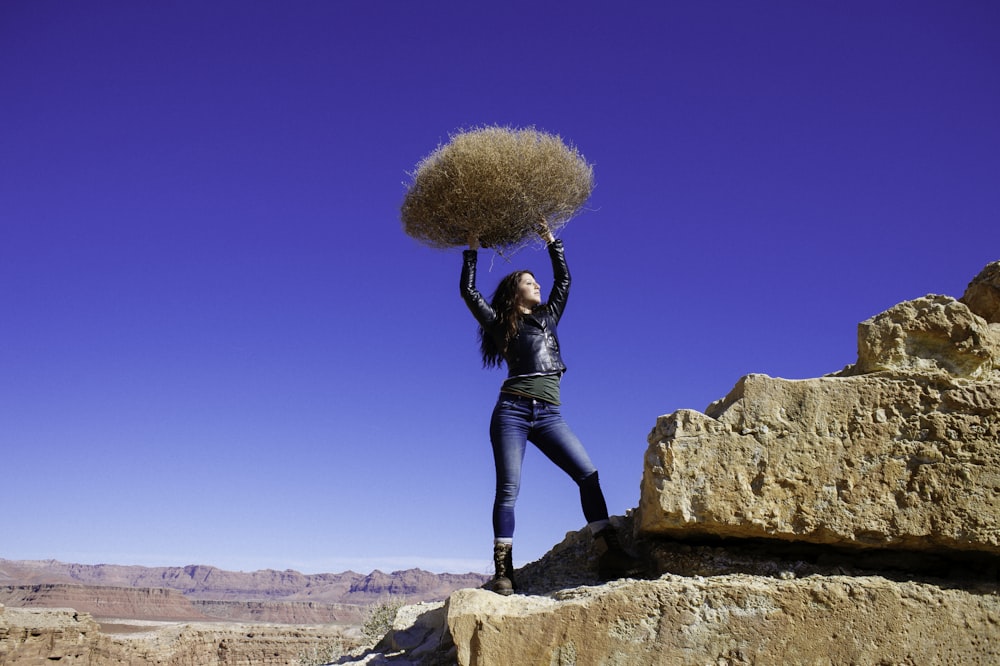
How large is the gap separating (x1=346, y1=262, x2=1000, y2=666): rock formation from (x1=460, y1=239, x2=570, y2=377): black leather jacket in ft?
3.12

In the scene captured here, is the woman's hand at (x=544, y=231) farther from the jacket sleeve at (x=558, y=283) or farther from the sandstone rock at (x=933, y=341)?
the sandstone rock at (x=933, y=341)

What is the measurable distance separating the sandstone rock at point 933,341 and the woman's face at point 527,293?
1.78 metres

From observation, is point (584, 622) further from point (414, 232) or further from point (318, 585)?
point (318, 585)

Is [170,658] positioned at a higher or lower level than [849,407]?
lower

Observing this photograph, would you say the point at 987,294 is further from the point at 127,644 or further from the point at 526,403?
the point at 127,644

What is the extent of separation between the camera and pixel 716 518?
129 inches

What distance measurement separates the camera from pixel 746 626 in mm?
3066

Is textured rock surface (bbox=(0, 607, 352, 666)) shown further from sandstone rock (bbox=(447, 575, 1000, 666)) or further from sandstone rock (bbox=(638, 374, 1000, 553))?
sandstone rock (bbox=(638, 374, 1000, 553))

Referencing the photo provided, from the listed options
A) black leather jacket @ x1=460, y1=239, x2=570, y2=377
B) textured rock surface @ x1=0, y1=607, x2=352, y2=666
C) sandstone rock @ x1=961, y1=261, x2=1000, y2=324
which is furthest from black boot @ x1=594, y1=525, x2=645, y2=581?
textured rock surface @ x1=0, y1=607, x2=352, y2=666

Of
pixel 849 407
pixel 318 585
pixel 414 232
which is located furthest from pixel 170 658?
pixel 318 585

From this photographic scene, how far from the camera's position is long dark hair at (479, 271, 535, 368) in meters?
4.40

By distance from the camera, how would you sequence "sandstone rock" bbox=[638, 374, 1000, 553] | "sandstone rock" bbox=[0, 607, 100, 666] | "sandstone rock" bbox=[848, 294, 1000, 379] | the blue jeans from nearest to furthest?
"sandstone rock" bbox=[638, 374, 1000, 553]
"sandstone rock" bbox=[848, 294, 1000, 379]
the blue jeans
"sandstone rock" bbox=[0, 607, 100, 666]

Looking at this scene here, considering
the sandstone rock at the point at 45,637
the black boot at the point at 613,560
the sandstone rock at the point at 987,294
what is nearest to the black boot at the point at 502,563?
the black boot at the point at 613,560

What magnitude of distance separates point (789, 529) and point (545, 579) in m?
1.37
